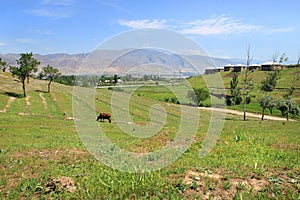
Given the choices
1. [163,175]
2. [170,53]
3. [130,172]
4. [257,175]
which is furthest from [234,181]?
[170,53]

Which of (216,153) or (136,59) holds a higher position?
(136,59)

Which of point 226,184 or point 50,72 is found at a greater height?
point 50,72

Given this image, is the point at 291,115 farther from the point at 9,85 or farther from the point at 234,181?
the point at 9,85

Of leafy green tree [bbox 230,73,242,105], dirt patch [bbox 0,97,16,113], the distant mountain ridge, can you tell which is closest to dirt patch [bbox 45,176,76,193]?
the distant mountain ridge

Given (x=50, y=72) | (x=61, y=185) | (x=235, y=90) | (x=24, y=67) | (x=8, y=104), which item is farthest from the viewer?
(x=235, y=90)

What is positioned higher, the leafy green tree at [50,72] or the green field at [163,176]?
the leafy green tree at [50,72]

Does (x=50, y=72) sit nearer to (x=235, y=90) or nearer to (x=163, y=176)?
(x=235, y=90)

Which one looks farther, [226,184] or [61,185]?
[61,185]

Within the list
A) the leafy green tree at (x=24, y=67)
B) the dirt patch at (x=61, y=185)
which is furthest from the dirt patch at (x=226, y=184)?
Answer: the leafy green tree at (x=24, y=67)

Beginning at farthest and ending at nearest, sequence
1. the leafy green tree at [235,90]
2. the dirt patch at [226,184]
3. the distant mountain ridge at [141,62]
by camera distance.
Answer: the leafy green tree at [235,90] < the distant mountain ridge at [141,62] < the dirt patch at [226,184]

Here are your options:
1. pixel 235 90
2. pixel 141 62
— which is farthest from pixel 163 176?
pixel 235 90

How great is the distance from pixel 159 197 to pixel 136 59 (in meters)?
7.05

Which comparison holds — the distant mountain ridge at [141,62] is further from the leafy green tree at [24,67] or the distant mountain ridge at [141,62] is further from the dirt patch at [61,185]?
the leafy green tree at [24,67]

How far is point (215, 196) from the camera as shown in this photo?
8.77m
